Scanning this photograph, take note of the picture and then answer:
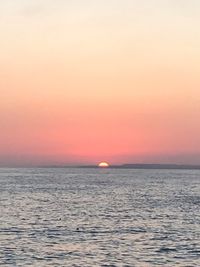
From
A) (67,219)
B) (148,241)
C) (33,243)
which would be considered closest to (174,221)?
(67,219)

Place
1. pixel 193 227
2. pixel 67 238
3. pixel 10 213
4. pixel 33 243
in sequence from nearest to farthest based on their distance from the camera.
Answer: pixel 33 243 → pixel 67 238 → pixel 193 227 → pixel 10 213

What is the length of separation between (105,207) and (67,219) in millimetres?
21084

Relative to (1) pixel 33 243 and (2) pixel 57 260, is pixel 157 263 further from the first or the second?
(1) pixel 33 243

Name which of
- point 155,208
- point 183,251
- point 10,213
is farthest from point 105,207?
point 183,251

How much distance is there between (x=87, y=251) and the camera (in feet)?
160

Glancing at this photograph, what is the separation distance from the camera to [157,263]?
4394 cm

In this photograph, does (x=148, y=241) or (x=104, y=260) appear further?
(x=148, y=241)

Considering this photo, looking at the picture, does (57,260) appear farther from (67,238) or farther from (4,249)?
(67,238)

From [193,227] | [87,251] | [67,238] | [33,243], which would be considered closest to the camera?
[87,251]

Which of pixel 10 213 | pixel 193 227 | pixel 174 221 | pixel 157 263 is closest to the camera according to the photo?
pixel 157 263

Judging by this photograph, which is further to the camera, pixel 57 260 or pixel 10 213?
pixel 10 213

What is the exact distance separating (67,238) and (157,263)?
1435 centimetres

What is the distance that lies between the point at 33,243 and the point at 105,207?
42.9 m

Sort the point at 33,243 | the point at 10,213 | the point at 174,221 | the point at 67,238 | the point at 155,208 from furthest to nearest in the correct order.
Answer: the point at 155,208
the point at 10,213
the point at 174,221
the point at 67,238
the point at 33,243
